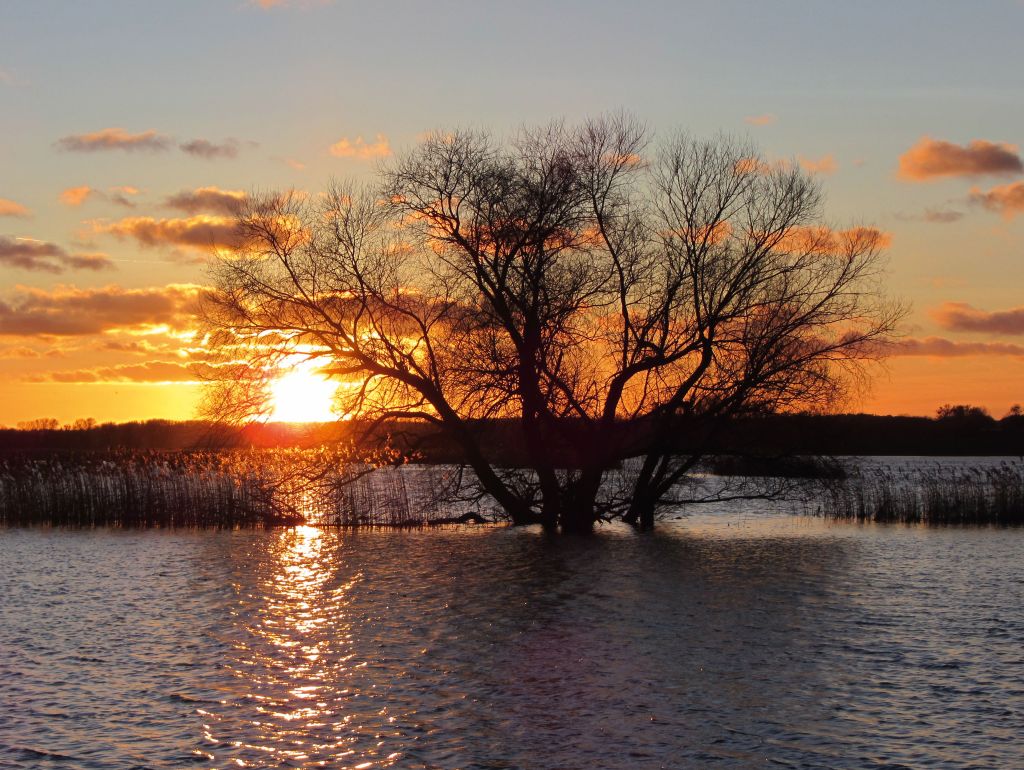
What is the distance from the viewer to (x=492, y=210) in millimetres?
28438

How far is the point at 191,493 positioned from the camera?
32.9 meters

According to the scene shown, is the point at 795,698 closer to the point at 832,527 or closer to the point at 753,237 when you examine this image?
the point at 753,237

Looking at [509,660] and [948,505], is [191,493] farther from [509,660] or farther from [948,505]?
[948,505]

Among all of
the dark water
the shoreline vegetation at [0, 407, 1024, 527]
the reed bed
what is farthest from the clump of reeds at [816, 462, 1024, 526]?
the reed bed

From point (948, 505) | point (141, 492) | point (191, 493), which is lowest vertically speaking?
point (948, 505)

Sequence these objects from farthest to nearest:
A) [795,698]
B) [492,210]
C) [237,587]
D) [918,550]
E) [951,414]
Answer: [951,414] < [492,210] < [918,550] < [237,587] < [795,698]

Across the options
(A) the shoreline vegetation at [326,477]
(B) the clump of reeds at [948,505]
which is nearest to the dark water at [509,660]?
(A) the shoreline vegetation at [326,477]

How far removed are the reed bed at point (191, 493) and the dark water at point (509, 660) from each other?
7171 mm

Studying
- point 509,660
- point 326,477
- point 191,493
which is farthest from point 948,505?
point 509,660

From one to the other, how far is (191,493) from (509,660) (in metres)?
21.7

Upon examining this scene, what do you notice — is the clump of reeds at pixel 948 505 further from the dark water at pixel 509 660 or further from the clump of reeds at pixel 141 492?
the clump of reeds at pixel 141 492

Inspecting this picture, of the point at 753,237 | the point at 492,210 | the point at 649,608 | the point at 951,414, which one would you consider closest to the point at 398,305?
the point at 492,210

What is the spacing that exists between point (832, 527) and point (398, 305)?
15799 millimetres

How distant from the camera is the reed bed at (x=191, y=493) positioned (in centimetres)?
3244
